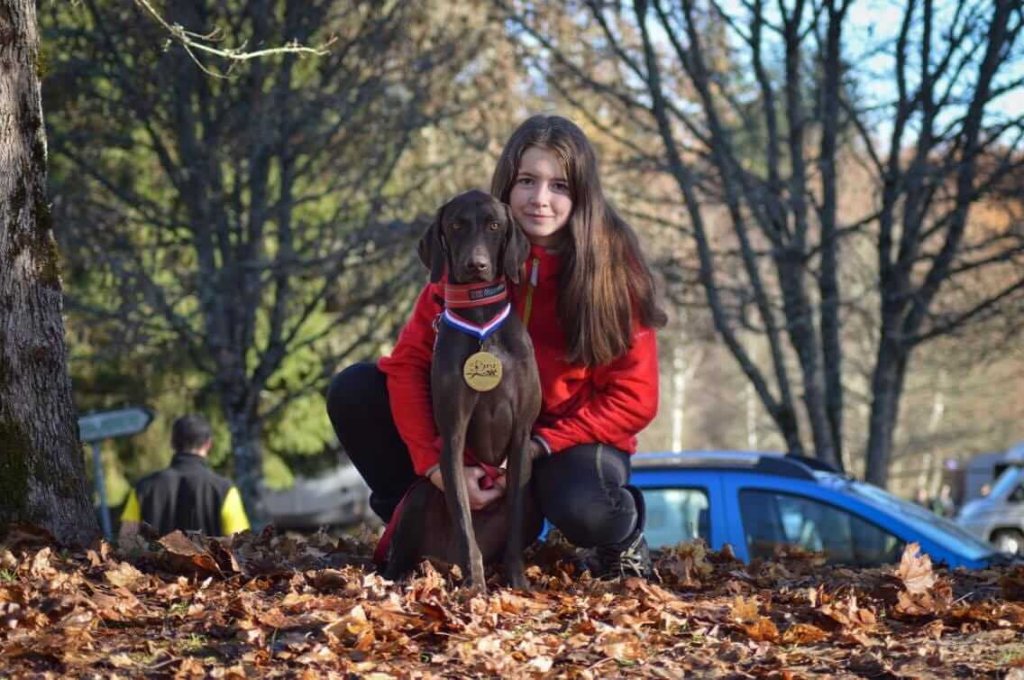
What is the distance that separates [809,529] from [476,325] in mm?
4335

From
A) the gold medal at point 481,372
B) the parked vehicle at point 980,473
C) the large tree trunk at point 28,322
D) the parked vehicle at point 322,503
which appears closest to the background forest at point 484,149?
the large tree trunk at point 28,322

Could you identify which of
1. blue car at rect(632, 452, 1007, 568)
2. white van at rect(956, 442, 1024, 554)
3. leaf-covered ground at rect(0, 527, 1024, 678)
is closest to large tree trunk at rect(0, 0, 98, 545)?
leaf-covered ground at rect(0, 527, 1024, 678)

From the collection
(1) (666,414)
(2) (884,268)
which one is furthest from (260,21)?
(1) (666,414)

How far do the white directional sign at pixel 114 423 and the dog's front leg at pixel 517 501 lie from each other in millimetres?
6374

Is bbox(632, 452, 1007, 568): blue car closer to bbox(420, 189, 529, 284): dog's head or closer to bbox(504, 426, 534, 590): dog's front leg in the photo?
bbox(504, 426, 534, 590): dog's front leg

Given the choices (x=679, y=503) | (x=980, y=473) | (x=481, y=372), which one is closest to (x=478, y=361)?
(x=481, y=372)

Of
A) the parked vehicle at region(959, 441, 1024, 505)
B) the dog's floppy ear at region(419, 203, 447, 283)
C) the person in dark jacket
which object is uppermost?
the dog's floppy ear at region(419, 203, 447, 283)

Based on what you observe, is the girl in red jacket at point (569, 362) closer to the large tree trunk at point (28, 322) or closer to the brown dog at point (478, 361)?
the brown dog at point (478, 361)

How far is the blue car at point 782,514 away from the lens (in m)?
7.95

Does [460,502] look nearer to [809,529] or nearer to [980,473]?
[809,529]

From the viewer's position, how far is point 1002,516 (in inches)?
933

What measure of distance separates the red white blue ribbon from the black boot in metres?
0.93

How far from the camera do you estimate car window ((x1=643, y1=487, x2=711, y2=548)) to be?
821 cm

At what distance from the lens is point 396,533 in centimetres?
471
